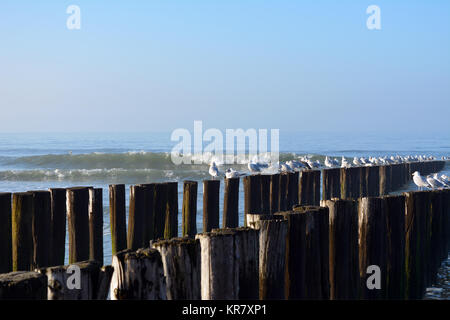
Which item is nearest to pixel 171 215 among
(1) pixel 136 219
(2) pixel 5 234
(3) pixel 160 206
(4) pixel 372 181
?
(3) pixel 160 206

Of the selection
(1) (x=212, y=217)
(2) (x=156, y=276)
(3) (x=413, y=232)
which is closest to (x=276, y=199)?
(1) (x=212, y=217)

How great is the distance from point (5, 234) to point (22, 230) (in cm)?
18

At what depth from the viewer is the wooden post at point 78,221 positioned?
5.89 m

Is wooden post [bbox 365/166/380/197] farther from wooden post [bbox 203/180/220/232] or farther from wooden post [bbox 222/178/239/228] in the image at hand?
wooden post [bbox 203/180/220/232]

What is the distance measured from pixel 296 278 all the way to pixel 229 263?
38.5 inches

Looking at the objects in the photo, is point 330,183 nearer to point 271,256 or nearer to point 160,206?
point 160,206

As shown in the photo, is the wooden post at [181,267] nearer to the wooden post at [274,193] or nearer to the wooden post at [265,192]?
the wooden post at [265,192]

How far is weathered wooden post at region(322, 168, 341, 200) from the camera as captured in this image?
1243 cm

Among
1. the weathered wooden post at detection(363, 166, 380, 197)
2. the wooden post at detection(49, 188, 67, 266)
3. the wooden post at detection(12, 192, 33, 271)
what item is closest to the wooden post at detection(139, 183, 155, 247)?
the wooden post at detection(49, 188, 67, 266)

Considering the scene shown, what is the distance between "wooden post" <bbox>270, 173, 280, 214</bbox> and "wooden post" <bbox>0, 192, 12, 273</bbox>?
4.89 meters

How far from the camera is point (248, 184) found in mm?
8797

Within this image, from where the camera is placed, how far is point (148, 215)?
658 centimetres

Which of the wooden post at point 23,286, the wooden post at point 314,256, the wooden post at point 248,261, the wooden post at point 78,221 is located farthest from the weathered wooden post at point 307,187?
the wooden post at point 23,286

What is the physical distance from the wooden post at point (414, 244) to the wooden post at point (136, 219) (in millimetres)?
3001
